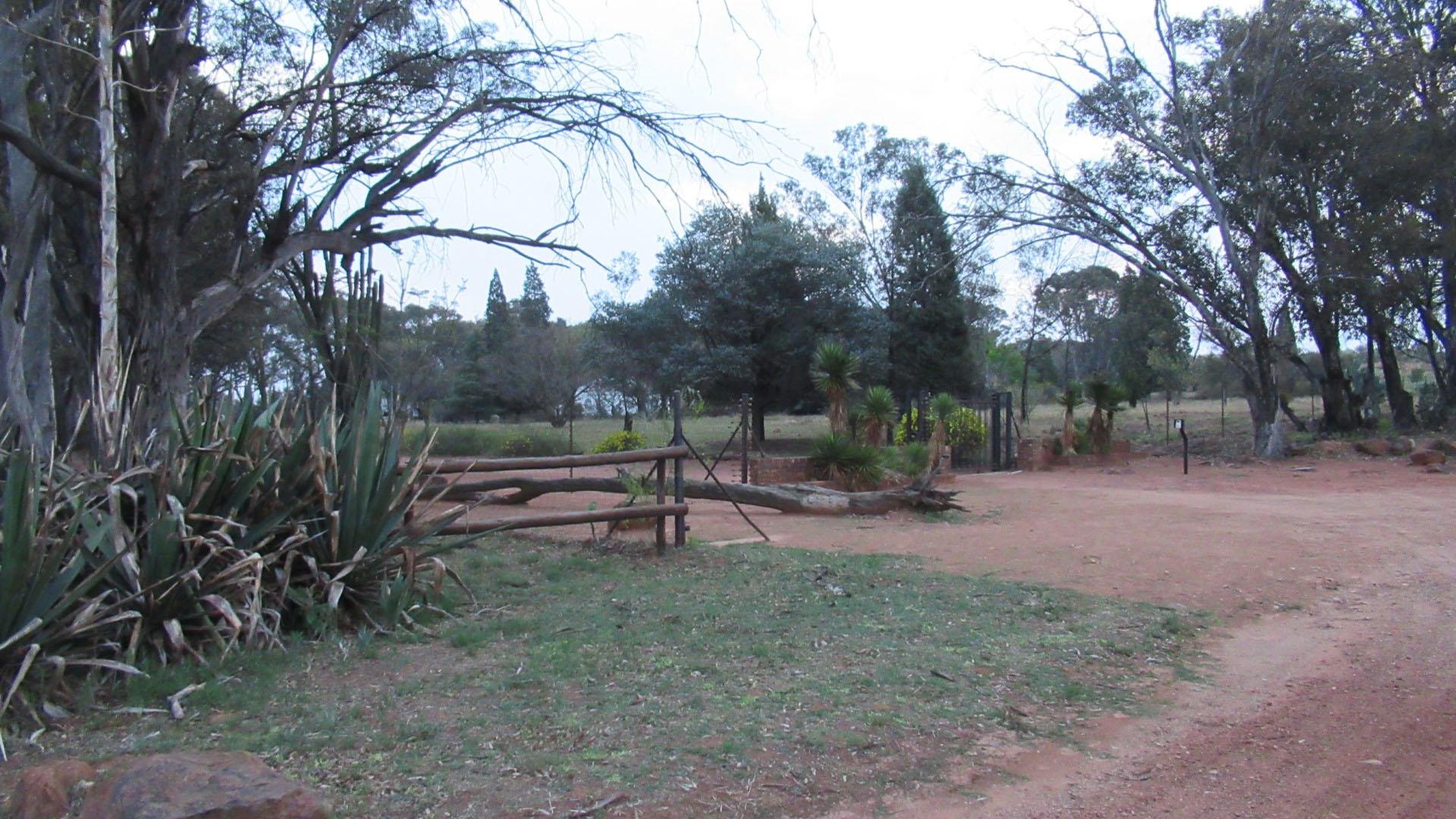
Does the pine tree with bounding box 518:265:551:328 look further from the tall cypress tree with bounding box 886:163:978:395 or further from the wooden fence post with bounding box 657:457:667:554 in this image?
the wooden fence post with bounding box 657:457:667:554

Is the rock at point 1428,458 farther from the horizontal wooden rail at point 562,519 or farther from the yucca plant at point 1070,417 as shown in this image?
the horizontal wooden rail at point 562,519

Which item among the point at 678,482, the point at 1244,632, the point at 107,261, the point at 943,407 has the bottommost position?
the point at 1244,632

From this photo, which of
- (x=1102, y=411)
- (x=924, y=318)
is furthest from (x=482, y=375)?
(x=1102, y=411)

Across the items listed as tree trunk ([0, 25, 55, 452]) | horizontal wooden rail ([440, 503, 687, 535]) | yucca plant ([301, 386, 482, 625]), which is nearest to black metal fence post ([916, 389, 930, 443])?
horizontal wooden rail ([440, 503, 687, 535])

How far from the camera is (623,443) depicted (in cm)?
2205

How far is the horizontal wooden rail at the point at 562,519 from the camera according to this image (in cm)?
802

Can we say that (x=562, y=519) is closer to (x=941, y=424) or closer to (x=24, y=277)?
(x=24, y=277)

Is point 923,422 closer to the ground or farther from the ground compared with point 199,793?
farther from the ground

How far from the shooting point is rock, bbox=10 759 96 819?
3596 millimetres

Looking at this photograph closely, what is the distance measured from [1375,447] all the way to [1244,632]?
62.8 ft

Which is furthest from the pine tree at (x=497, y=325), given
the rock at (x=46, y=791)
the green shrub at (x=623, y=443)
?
the rock at (x=46, y=791)

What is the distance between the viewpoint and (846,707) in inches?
207

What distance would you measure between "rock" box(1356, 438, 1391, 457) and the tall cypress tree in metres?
13.5

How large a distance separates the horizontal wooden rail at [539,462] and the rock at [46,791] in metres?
4.05
